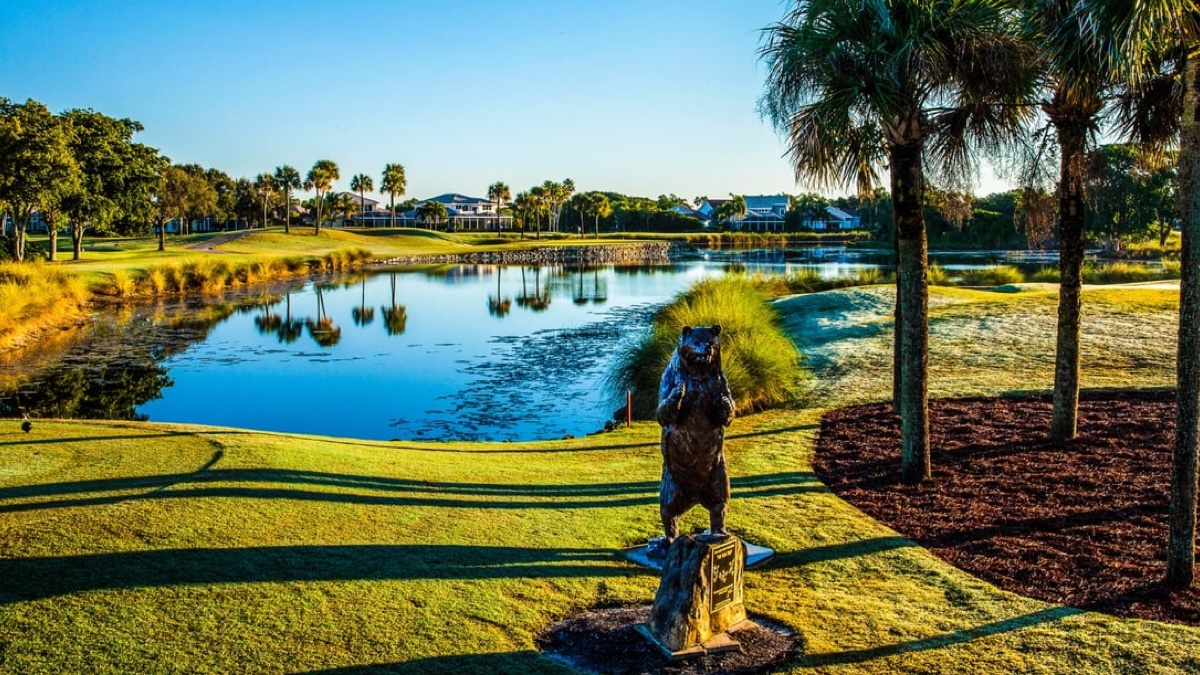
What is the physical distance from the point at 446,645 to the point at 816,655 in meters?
2.40

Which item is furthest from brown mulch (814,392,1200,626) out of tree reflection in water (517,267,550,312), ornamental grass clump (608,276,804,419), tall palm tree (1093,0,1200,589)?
tree reflection in water (517,267,550,312)

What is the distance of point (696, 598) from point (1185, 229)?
4.55 m

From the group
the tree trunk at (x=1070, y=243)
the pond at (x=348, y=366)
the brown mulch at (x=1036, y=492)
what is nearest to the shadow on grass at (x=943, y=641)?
the brown mulch at (x=1036, y=492)

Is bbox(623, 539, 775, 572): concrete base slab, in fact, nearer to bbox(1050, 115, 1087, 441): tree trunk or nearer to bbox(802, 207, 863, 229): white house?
bbox(1050, 115, 1087, 441): tree trunk

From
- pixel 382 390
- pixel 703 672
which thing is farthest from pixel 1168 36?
pixel 382 390

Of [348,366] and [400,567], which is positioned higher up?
[400,567]

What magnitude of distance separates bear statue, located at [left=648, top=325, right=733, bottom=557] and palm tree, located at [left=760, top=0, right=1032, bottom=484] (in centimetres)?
425

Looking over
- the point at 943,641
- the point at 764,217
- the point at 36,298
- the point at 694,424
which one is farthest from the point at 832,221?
the point at 943,641

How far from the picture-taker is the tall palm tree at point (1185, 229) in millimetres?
6223

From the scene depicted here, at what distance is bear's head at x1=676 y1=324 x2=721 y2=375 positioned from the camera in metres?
6.08

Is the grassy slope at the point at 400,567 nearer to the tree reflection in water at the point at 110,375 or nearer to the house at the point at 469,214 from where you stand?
the tree reflection in water at the point at 110,375

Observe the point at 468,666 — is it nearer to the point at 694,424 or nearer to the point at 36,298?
the point at 694,424

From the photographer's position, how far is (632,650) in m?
5.59

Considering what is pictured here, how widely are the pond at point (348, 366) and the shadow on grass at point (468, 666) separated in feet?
34.7
